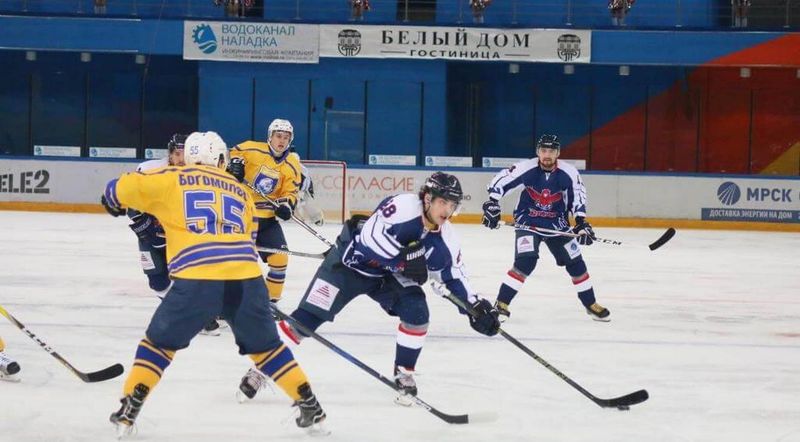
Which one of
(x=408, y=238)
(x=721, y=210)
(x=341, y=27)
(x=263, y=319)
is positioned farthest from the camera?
(x=341, y=27)

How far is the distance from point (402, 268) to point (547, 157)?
2942 mm

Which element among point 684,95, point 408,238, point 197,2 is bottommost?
point 408,238

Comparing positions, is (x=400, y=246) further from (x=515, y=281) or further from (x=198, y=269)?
(x=515, y=281)

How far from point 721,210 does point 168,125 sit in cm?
875

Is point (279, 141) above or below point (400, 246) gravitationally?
above

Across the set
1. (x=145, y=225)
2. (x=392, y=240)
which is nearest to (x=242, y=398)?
(x=392, y=240)

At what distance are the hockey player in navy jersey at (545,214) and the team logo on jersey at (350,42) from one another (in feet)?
32.5

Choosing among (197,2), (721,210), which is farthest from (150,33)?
(721,210)

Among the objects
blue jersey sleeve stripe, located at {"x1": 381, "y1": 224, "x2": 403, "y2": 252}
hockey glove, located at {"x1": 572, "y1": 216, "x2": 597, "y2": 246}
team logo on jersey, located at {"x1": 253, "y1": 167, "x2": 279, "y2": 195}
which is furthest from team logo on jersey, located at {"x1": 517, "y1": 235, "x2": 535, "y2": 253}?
blue jersey sleeve stripe, located at {"x1": 381, "y1": 224, "x2": 403, "y2": 252}

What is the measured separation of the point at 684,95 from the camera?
737 inches

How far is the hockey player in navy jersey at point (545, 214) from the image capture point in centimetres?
762

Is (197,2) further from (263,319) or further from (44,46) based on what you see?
(263,319)

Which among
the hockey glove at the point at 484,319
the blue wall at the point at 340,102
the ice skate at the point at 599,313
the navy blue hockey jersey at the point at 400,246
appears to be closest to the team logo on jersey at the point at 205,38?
the blue wall at the point at 340,102

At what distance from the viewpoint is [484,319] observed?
15.4 feet
